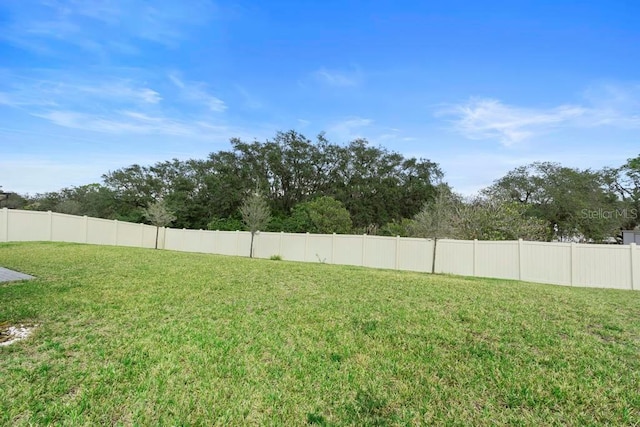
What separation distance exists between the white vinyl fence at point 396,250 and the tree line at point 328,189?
5056 mm

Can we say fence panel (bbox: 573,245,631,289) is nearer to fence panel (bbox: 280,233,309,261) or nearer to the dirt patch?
fence panel (bbox: 280,233,309,261)

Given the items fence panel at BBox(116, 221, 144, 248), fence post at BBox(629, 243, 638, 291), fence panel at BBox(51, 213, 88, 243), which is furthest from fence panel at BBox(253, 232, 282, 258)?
fence post at BBox(629, 243, 638, 291)

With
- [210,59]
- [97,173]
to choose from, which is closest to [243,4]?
[210,59]

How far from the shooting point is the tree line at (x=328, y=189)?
28.4 meters

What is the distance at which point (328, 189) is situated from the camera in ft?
113

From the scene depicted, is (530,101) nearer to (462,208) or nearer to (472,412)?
(462,208)

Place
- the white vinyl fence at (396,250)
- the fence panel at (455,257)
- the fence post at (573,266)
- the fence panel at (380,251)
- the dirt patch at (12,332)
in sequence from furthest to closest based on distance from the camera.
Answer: the fence panel at (380,251)
the fence panel at (455,257)
the fence post at (573,266)
the white vinyl fence at (396,250)
the dirt patch at (12,332)

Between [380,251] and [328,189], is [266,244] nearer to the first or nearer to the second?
[380,251]

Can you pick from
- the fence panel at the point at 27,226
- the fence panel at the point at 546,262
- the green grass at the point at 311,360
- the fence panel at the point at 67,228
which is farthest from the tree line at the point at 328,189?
the green grass at the point at 311,360

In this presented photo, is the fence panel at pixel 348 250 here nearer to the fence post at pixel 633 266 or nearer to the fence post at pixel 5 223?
the fence post at pixel 633 266

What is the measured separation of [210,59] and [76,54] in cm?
378

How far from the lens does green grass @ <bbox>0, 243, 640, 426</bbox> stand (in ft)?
8.25

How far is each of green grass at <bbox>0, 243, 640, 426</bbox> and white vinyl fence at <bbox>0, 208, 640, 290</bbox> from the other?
6192mm

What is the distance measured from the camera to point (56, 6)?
8.02 metres
